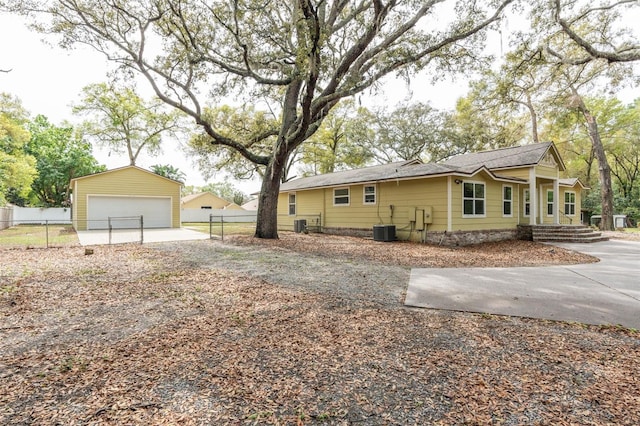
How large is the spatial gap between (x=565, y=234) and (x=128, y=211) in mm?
23177

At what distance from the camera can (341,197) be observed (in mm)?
16359

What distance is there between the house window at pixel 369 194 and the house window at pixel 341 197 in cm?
123

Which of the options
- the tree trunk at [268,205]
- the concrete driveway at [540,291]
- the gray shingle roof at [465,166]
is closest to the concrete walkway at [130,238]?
the tree trunk at [268,205]

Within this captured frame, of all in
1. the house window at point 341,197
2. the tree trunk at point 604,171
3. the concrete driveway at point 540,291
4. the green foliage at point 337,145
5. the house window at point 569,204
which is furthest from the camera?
the green foliage at point 337,145

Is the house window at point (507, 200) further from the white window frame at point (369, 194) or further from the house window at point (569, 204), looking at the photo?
the house window at point (569, 204)

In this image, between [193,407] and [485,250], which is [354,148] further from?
[193,407]

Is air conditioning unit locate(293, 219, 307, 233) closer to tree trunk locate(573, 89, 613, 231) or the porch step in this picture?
the porch step

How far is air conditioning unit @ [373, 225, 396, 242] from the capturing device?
1309 centimetres

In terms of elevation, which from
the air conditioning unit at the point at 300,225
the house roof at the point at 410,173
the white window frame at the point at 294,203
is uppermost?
the house roof at the point at 410,173

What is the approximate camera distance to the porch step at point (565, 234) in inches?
495

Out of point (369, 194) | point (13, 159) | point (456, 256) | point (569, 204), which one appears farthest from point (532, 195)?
point (13, 159)

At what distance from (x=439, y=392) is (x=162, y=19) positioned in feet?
40.3

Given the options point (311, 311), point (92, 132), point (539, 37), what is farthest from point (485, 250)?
point (92, 132)

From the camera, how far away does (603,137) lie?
25750mm
